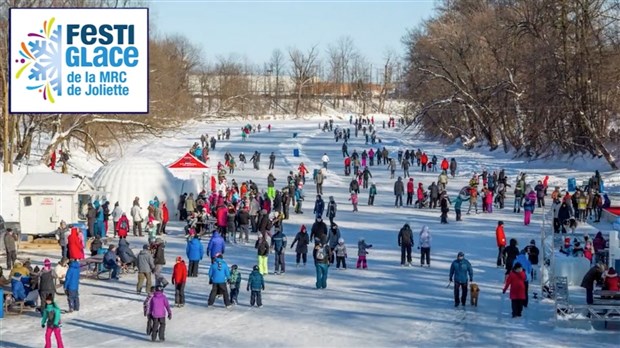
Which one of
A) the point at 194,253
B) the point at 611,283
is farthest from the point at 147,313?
the point at 611,283

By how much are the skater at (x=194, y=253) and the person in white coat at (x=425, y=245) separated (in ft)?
16.4

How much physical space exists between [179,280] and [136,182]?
41.1 feet

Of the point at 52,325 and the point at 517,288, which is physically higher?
the point at 517,288

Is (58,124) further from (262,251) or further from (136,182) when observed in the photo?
(262,251)

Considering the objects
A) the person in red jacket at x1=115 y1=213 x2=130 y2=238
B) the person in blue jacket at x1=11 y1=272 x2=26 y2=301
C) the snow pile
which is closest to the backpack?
the person in blue jacket at x1=11 y1=272 x2=26 y2=301

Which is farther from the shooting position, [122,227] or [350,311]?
[122,227]

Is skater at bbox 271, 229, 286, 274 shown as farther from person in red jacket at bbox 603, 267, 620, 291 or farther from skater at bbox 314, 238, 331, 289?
person in red jacket at bbox 603, 267, 620, 291

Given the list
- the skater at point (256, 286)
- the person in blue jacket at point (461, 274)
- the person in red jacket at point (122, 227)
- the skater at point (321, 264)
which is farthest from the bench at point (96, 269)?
the person in blue jacket at point (461, 274)

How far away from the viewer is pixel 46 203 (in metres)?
25.6

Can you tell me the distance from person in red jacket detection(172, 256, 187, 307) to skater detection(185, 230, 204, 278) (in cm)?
228

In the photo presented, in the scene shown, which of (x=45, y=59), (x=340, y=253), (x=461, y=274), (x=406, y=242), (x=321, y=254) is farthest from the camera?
(x=45, y=59)

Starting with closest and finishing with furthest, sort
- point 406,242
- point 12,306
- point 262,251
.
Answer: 1. point 12,306
2. point 262,251
3. point 406,242

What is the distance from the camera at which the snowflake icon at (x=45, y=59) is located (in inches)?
953

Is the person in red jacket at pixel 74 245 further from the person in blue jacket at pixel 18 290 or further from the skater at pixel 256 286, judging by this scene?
the skater at pixel 256 286
